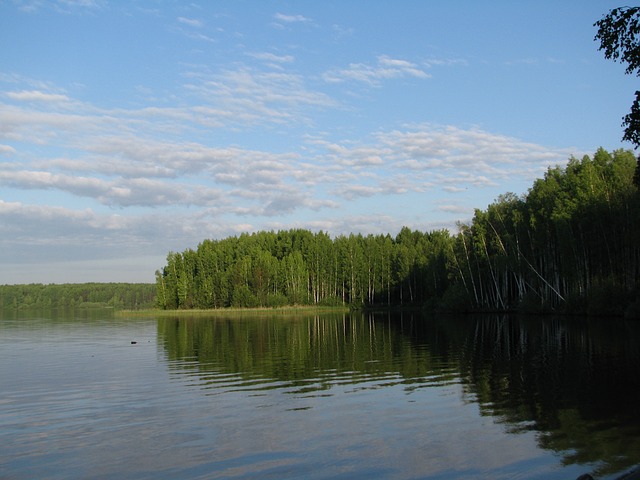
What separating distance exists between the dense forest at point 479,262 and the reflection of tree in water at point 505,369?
15.6m

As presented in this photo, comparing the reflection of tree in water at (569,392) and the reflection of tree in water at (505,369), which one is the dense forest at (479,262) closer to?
the reflection of tree in water at (505,369)

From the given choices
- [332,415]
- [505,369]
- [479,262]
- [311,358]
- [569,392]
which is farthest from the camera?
[479,262]

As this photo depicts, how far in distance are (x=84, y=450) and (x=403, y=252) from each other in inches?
4365

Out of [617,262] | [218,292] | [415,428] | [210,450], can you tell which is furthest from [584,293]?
[218,292]

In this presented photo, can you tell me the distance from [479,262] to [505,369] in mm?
60747

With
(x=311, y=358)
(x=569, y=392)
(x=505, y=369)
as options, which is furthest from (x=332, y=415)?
(x=311, y=358)

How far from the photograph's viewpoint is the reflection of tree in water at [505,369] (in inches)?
542

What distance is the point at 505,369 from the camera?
2427 centimetres

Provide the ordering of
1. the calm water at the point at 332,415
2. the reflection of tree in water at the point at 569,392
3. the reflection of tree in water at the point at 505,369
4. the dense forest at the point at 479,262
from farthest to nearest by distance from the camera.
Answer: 1. the dense forest at the point at 479,262
2. the reflection of tree in water at the point at 505,369
3. the reflection of tree in water at the point at 569,392
4. the calm water at the point at 332,415

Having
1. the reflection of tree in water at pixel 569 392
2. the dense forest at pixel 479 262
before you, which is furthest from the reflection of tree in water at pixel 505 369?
the dense forest at pixel 479 262

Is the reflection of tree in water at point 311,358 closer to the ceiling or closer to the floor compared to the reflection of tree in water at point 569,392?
closer to the floor

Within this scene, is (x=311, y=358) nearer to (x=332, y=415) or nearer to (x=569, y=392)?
(x=332, y=415)

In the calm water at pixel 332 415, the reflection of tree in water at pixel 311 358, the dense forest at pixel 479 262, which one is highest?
the dense forest at pixel 479 262

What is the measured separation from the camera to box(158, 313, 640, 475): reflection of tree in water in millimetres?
13758
